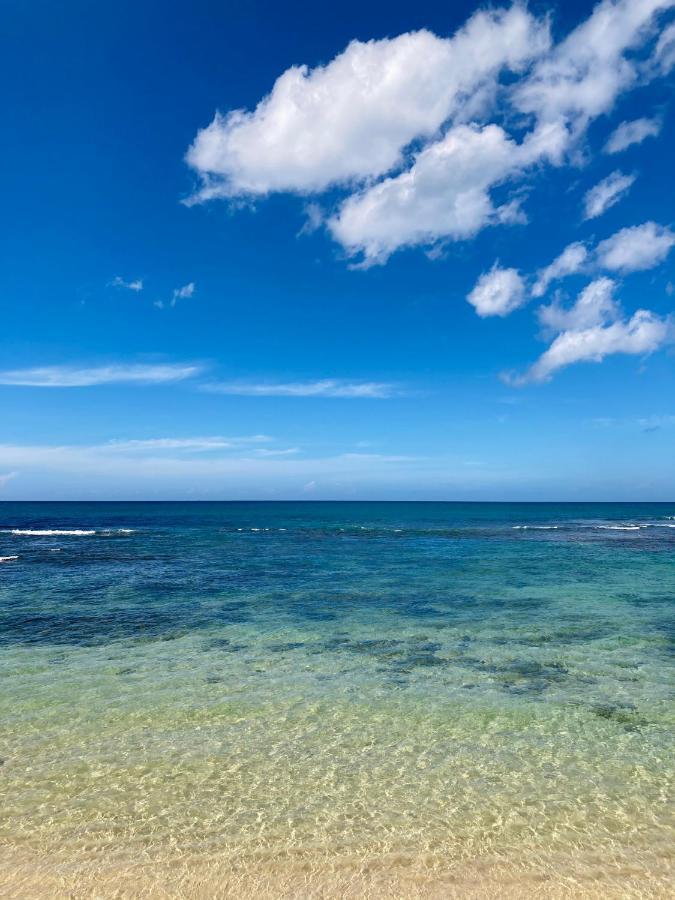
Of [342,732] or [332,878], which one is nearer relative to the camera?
[332,878]

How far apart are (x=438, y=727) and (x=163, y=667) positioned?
24.0 feet

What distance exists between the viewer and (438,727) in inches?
398

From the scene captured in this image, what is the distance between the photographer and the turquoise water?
22.3ft

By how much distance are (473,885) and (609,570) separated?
30560mm

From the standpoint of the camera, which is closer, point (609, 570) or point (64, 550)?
point (609, 570)

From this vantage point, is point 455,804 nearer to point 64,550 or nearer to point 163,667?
point 163,667

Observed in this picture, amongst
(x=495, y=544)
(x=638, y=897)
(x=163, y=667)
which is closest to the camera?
(x=638, y=897)

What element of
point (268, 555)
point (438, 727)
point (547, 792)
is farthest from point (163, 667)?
point (268, 555)

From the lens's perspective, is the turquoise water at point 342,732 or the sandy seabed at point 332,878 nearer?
the sandy seabed at point 332,878

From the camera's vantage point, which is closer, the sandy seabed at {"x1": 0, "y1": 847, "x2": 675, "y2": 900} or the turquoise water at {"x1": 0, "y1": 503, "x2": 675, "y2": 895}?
the sandy seabed at {"x1": 0, "y1": 847, "x2": 675, "y2": 900}

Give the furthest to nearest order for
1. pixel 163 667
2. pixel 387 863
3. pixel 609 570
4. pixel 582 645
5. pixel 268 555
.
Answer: pixel 268 555 → pixel 609 570 → pixel 582 645 → pixel 163 667 → pixel 387 863

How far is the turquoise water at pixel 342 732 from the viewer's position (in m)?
6.81

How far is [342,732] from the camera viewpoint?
9.92 meters

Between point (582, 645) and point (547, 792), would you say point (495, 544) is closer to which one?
point (582, 645)
